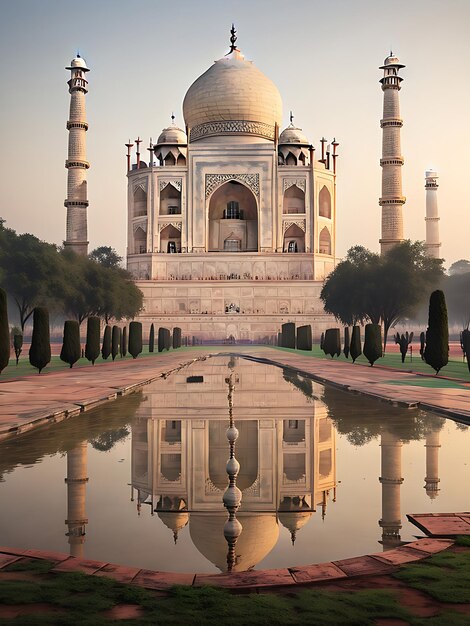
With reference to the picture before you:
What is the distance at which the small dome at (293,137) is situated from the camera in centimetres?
6159

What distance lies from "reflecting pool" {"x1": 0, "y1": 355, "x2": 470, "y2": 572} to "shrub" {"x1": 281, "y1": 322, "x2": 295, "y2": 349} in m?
29.5

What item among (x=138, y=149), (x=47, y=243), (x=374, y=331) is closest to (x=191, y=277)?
(x=138, y=149)

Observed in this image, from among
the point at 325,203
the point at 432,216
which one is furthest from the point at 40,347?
the point at 432,216

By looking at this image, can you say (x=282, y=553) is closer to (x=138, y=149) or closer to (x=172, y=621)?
(x=172, y=621)

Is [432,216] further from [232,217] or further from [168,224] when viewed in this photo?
[168,224]

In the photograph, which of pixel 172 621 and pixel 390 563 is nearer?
pixel 172 621

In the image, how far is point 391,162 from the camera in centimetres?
5372

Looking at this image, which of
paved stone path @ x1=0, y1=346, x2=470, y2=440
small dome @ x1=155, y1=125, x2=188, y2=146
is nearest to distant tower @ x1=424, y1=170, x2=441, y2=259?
small dome @ x1=155, y1=125, x2=188, y2=146

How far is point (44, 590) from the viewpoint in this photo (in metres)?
3.13

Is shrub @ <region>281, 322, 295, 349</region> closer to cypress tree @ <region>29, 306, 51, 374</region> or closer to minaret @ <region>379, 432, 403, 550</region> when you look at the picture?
cypress tree @ <region>29, 306, 51, 374</region>

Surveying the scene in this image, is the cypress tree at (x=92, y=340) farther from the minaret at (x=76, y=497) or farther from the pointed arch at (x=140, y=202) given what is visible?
the pointed arch at (x=140, y=202)

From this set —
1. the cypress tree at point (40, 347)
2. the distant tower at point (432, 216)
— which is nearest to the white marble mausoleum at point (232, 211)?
the distant tower at point (432, 216)

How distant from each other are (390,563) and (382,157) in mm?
53202

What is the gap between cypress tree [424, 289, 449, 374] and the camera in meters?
18.9
